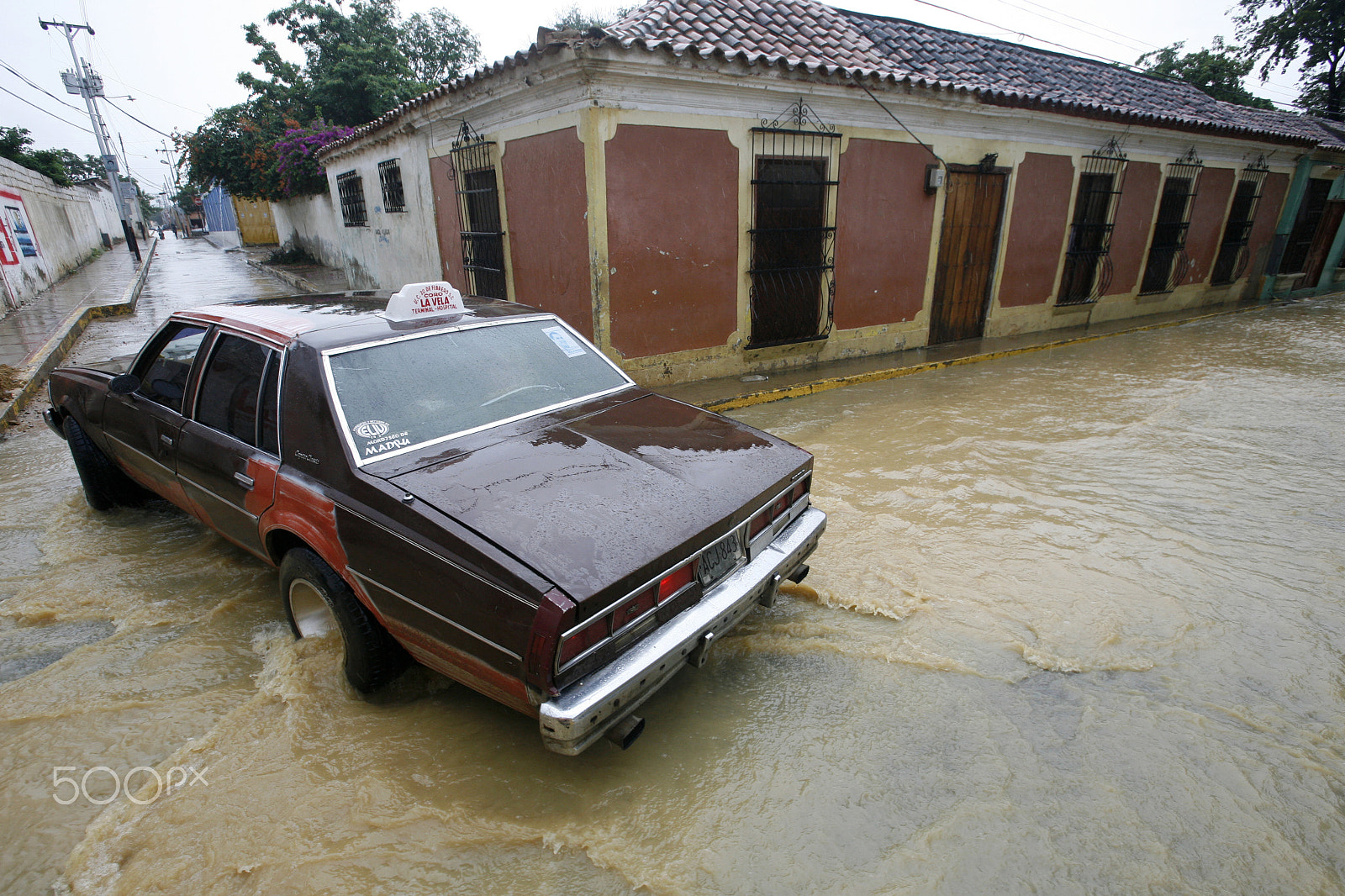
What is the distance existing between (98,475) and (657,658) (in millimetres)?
4393

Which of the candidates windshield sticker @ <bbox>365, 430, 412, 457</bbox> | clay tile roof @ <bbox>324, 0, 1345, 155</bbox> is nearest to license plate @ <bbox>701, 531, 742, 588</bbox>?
windshield sticker @ <bbox>365, 430, 412, 457</bbox>

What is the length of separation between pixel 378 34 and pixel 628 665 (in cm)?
2591

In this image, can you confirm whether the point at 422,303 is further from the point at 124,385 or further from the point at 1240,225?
the point at 1240,225

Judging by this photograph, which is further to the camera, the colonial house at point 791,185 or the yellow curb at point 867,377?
the yellow curb at point 867,377

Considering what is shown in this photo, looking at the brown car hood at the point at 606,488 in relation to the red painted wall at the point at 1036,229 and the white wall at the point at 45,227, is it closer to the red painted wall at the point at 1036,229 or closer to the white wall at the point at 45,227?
the red painted wall at the point at 1036,229

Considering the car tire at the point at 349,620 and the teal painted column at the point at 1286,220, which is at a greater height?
the teal painted column at the point at 1286,220

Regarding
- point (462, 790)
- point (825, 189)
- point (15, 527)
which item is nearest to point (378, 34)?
point (825, 189)

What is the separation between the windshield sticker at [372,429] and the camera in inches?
99.3

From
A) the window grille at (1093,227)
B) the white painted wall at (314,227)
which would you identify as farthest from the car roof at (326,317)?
the white painted wall at (314,227)

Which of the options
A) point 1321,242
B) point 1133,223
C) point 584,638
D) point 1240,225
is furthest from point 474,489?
point 1321,242

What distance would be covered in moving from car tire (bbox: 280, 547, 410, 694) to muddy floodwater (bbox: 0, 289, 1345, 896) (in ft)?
0.64

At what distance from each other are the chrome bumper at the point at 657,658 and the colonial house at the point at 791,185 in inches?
170

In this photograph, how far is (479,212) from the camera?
26.6 feet

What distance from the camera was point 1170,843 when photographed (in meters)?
2.12
